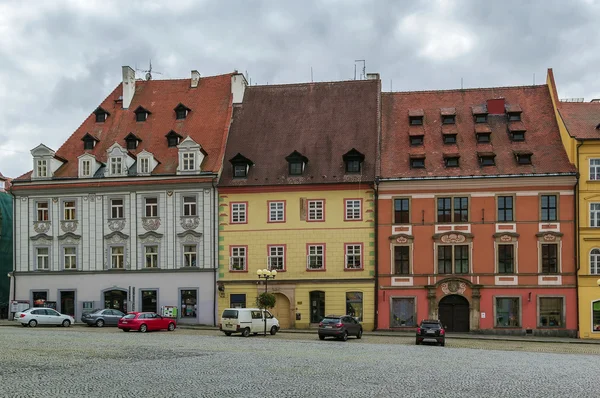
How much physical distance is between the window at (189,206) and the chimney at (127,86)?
11817 mm

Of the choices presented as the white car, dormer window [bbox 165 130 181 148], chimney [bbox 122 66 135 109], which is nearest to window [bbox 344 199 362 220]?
dormer window [bbox 165 130 181 148]

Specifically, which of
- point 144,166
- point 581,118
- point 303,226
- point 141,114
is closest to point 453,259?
point 303,226

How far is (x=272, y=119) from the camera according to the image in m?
61.6

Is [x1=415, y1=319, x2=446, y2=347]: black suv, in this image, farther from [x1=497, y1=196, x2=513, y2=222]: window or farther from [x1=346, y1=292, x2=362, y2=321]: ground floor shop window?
[x1=497, y1=196, x2=513, y2=222]: window

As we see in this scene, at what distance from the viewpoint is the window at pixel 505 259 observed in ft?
176

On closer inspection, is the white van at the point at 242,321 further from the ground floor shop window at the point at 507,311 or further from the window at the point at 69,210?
the window at the point at 69,210

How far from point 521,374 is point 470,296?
2815cm

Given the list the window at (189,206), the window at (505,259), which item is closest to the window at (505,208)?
the window at (505,259)

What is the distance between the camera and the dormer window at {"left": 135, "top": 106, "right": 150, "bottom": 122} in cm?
6331

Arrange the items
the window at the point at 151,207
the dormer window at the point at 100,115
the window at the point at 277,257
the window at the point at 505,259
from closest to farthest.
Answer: the window at the point at 505,259
the window at the point at 277,257
the window at the point at 151,207
the dormer window at the point at 100,115

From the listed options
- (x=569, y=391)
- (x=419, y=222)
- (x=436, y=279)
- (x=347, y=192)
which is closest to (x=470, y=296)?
(x=436, y=279)

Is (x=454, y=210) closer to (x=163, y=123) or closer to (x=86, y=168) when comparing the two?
(x=163, y=123)

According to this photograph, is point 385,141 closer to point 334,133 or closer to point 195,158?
point 334,133

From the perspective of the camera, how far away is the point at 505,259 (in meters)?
53.8
